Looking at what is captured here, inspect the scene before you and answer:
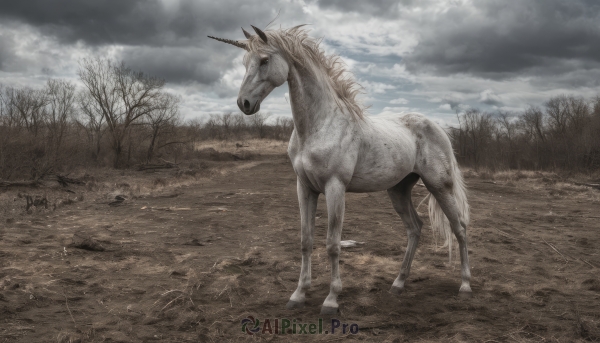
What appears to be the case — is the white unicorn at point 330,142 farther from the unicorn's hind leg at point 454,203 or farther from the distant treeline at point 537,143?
the distant treeline at point 537,143

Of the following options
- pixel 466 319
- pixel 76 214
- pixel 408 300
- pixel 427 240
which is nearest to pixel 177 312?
pixel 408 300

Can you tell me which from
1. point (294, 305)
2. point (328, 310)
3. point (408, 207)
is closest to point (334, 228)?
point (328, 310)

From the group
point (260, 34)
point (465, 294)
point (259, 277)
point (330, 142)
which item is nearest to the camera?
point (260, 34)

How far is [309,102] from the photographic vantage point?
3.82m

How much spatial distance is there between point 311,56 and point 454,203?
2201 mm

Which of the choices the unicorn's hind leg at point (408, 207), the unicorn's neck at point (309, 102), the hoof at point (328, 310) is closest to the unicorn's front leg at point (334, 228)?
the hoof at point (328, 310)

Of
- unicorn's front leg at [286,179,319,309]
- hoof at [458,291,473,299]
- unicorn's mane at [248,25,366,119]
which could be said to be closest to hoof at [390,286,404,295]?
hoof at [458,291,473,299]

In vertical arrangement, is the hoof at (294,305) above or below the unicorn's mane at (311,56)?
below

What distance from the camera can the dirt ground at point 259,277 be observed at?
357 cm

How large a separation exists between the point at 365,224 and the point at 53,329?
5.91 meters

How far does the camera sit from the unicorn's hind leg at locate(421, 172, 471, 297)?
450 cm

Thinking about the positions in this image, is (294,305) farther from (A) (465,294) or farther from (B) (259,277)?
(A) (465,294)

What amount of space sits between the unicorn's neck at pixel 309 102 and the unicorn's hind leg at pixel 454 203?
Answer: 1.40m

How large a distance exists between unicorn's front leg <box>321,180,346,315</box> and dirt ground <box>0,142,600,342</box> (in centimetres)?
13
